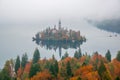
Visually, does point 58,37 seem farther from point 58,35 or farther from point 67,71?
point 67,71

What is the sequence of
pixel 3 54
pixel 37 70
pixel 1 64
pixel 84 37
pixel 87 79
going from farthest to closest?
pixel 84 37 → pixel 3 54 → pixel 1 64 → pixel 37 70 → pixel 87 79

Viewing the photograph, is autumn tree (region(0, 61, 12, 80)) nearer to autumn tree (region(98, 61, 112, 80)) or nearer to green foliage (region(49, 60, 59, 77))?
green foliage (region(49, 60, 59, 77))

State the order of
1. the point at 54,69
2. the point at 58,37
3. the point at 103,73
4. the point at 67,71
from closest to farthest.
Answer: the point at 103,73, the point at 67,71, the point at 54,69, the point at 58,37

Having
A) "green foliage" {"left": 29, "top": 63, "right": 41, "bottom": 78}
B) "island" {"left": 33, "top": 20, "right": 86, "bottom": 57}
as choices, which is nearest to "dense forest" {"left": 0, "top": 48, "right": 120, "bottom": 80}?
"green foliage" {"left": 29, "top": 63, "right": 41, "bottom": 78}

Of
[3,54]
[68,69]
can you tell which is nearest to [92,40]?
[3,54]

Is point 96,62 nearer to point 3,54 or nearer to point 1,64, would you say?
point 1,64

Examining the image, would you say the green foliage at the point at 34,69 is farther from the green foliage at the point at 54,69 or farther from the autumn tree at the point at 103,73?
the autumn tree at the point at 103,73

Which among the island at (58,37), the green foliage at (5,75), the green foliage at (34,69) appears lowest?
the green foliage at (5,75)

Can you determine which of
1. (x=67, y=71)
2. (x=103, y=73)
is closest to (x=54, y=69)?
(x=67, y=71)

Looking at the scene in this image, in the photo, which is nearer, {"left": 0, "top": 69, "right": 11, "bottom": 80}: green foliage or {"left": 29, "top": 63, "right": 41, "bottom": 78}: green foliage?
{"left": 0, "top": 69, "right": 11, "bottom": 80}: green foliage

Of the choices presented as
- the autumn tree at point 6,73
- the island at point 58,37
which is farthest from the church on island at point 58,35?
the autumn tree at point 6,73

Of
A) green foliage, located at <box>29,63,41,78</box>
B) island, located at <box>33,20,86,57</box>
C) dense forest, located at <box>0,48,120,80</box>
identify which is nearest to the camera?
dense forest, located at <box>0,48,120,80</box>
